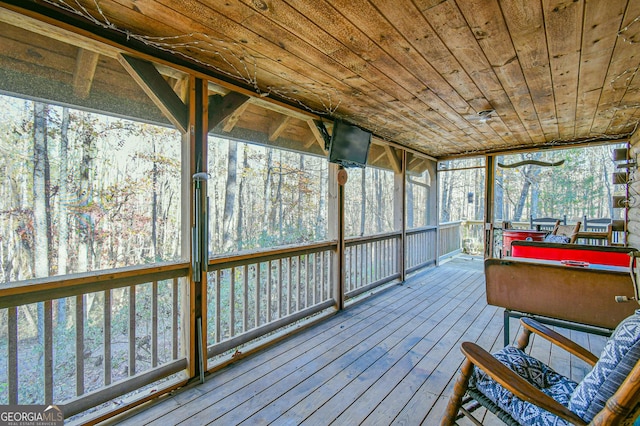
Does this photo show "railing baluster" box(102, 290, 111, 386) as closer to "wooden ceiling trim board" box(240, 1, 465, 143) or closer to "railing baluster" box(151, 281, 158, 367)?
"railing baluster" box(151, 281, 158, 367)

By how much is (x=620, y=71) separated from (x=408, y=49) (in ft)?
6.04

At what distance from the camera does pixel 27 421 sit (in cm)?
158

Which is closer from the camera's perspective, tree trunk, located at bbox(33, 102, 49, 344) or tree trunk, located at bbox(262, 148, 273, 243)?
tree trunk, located at bbox(33, 102, 49, 344)

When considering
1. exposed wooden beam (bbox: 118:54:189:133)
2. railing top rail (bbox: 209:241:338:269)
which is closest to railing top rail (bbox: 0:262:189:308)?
railing top rail (bbox: 209:241:338:269)

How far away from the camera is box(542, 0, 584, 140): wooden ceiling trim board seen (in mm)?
1475

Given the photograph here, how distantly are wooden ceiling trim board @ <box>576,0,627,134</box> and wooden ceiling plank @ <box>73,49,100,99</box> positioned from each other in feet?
10.2

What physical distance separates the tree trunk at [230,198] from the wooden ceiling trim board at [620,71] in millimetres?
4083

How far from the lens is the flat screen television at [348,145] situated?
10.8ft

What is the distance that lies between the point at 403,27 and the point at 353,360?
2587 mm

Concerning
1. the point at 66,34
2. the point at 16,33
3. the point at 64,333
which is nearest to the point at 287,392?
the point at 64,333

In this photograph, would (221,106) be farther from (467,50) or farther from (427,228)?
(427,228)

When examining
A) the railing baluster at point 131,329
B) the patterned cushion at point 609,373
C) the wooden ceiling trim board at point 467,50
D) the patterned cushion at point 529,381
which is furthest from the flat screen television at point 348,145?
the patterned cushion at point 609,373

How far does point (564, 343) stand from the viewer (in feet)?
4.72

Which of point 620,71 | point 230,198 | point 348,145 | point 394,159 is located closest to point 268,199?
point 230,198
